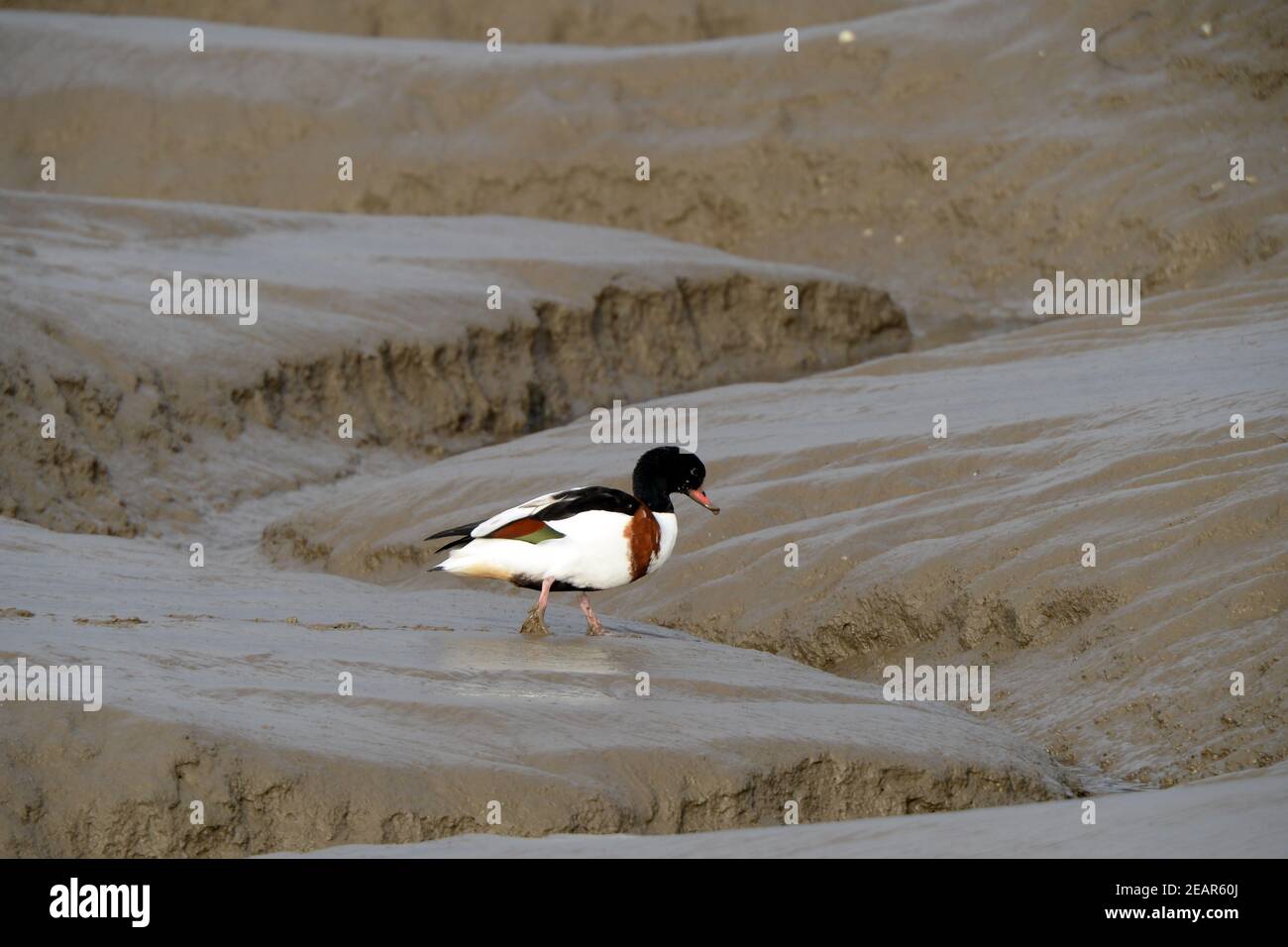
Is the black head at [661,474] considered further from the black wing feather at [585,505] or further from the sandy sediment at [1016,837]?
the sandy sediment at [1016,837]

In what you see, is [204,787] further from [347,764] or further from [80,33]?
[80,33]

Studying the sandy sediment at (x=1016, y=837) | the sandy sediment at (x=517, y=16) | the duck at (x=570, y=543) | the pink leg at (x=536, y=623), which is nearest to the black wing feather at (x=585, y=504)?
the duck at (x=570, y=543)

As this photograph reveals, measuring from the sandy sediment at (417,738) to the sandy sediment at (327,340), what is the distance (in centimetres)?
385

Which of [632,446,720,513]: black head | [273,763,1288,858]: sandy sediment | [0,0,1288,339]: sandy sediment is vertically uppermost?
[0,0,1288,339]: sandy sediment

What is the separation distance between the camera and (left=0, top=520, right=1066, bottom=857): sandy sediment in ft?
16.9

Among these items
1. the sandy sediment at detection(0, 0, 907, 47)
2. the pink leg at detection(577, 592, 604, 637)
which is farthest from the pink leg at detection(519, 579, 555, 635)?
the sandy sediment at detection(0, 0, 907, 47)

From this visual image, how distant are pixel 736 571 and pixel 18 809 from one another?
443 centimetres

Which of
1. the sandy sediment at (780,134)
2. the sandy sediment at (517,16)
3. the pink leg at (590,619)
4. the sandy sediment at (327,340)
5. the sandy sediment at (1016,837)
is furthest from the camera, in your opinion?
the sandy sediment at (517,16)

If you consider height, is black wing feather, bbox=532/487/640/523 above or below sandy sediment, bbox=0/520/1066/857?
above

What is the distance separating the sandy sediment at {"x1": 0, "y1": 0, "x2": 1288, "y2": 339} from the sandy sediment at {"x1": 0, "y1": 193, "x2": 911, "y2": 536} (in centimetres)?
214

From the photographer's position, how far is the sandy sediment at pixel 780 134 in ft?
57.4

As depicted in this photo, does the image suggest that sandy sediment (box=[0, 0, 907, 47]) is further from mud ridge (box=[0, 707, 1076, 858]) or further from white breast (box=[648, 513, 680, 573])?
mud ridge (box=[0, 707, 1076, 858])

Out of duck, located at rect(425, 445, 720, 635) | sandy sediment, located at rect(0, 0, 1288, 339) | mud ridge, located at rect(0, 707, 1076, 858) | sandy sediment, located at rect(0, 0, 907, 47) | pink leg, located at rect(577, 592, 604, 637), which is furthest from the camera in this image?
sandy sediment, located at rect(0, 0, 907, 47)
